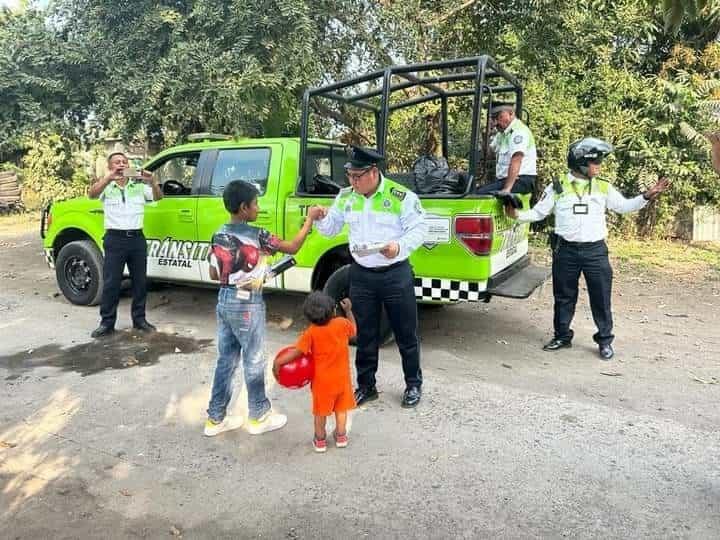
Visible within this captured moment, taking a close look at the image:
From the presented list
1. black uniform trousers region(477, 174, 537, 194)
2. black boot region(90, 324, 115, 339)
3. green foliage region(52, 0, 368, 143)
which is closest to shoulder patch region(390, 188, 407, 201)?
black uniform trousers region(477, 174, 537, 194)

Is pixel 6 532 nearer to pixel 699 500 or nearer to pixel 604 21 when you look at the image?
pixel 699 500

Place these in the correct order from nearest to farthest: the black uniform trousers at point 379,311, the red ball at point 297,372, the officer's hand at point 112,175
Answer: the red ball at point 297,372
the black uniform trousers at point 379,311
the officer's hand at point 112,175

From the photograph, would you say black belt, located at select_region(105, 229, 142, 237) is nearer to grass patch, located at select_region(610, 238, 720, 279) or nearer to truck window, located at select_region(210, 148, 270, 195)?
truck window, located at select_region(210, 148, 270, 195)

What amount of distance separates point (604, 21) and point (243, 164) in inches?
241

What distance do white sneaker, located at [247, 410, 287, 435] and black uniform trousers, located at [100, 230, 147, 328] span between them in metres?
2.63

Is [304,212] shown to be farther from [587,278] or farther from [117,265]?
[587,278]

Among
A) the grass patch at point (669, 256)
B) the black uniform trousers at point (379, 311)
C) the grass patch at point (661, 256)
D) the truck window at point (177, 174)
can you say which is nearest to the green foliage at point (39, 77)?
the truck window at point (177, 174)

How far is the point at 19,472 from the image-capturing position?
3.26m

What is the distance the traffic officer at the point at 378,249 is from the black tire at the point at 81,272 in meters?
3.69

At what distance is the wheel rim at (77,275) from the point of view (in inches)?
266

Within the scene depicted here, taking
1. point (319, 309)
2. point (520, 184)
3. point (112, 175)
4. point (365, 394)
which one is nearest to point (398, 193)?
point (319, 309)

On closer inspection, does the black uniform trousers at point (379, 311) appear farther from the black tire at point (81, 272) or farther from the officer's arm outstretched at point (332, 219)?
the black tire at point (81, 272)

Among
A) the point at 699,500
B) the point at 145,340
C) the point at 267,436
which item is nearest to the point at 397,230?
the point at 267,436

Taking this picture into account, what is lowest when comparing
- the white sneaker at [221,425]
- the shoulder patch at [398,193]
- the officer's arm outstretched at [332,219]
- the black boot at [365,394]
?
the white sneaker at [221,425]
